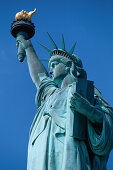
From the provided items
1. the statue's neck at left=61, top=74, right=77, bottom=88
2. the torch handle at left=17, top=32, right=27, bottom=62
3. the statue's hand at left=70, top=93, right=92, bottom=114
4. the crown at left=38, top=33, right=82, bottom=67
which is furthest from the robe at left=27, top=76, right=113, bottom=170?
the torch handle at left=17, top=32, right=27, bottom=62

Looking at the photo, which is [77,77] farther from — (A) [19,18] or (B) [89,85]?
(A) [19,18]

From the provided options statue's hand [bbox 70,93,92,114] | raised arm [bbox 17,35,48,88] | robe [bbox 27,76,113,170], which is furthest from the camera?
raised arm [bbox 17,35,48,88]

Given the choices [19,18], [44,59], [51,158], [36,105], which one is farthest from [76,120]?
[19,18]

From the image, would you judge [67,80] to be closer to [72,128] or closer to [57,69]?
[57,69]

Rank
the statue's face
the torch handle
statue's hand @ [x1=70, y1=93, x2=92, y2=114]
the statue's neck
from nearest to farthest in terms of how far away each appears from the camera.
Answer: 1. statue's hand @ [x1=70, y1=93, x2=92, y2=114]
2. the statue's neck
3. the statue's face
4. the torch handle

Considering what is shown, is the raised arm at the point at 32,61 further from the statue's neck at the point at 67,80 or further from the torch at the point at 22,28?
the statue's neck at the point at 67,80

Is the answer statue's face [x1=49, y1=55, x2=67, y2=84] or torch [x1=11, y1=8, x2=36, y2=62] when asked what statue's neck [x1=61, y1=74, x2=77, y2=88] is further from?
torch [x1=11, y1=8, x2=36, y2=62]

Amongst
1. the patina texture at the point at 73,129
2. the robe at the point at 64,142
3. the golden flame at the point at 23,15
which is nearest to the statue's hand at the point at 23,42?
the golden flame at the point at 23,15
